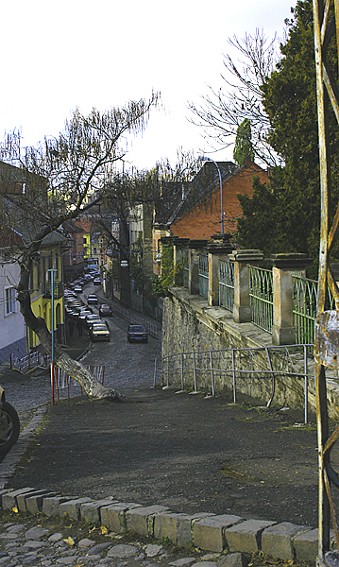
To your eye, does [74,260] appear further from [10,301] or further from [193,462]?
[193,462]

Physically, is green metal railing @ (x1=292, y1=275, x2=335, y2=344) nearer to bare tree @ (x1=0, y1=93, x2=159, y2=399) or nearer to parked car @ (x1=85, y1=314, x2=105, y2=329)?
bare tree @ (x1=0, y1=93, x2=159, y2=399)

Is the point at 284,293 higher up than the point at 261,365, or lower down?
higher up

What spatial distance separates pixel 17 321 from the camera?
123 feet

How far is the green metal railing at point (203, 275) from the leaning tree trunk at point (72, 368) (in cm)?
336

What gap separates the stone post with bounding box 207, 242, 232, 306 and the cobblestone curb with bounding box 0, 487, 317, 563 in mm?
A: 10608

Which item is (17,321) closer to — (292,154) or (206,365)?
(206,365)

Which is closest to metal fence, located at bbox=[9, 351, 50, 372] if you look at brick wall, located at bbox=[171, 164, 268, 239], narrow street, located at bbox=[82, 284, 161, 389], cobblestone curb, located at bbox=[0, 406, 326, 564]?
narrow street, located at bbox=[82, 284, 161, 389]

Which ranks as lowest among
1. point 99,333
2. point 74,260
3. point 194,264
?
point 99,333

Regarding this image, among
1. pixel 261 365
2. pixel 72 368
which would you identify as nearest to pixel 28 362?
pixel 72 368

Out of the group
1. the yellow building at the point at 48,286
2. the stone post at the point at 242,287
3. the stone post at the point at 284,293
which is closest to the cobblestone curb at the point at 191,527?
the stone post at the point at 284,293

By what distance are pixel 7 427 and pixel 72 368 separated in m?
9.23

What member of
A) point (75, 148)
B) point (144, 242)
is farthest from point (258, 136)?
point (144, 242)

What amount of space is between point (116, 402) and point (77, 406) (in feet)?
3.97

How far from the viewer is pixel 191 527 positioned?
5.04 m
